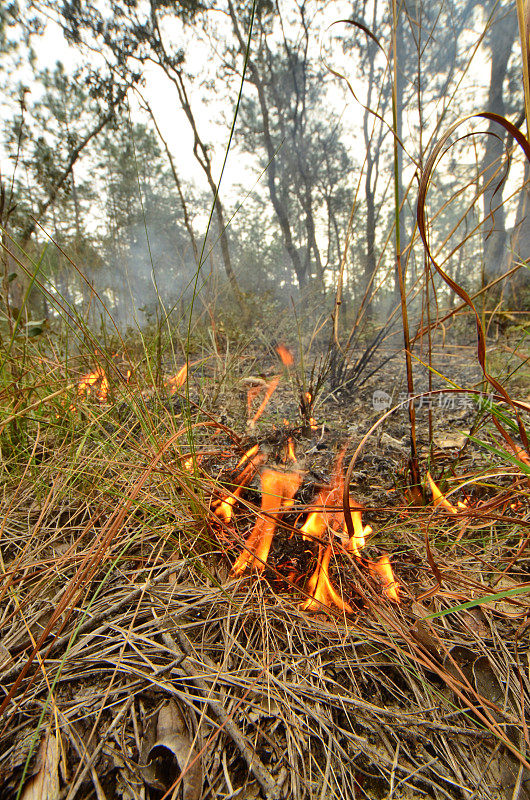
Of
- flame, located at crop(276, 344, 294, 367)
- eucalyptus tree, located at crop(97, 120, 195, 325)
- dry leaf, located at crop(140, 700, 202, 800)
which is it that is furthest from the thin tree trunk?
dry leaf, located at crop(140, 700, 202, 800)

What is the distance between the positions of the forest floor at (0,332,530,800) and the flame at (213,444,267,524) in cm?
2

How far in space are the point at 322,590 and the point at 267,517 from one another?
0.76 ft

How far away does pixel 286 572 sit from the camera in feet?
2.99

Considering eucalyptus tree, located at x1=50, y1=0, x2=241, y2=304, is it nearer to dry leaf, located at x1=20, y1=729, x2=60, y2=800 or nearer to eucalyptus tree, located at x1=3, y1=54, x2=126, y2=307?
eucalyptus tree, located at x1=3, y1=54, x2=126, y2=307

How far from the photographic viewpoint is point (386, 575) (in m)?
0.86

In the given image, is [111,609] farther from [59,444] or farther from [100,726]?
[59,444]

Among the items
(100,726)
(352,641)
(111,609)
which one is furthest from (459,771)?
(111,609)

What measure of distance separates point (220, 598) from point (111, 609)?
25 cm

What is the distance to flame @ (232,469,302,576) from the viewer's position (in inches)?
35.1

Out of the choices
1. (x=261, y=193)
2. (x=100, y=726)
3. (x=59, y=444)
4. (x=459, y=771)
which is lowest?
(x=459, y=771)

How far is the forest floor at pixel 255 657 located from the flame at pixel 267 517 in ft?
0.06

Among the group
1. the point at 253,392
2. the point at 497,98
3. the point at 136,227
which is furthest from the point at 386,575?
the point at 136,227

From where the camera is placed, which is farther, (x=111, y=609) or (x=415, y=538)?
(x=415, y=538)

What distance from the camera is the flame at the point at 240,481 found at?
1012 millimetres
